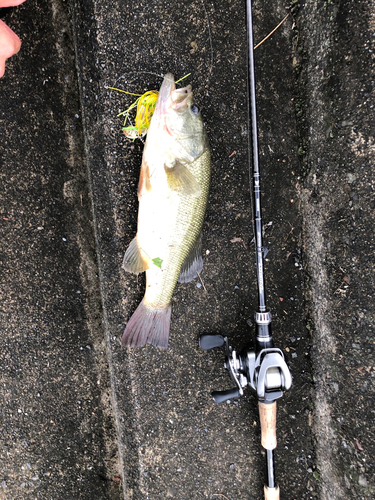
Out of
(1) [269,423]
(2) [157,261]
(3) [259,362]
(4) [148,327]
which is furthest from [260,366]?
(2) [157,261]

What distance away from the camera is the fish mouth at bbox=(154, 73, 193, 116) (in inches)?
65.3

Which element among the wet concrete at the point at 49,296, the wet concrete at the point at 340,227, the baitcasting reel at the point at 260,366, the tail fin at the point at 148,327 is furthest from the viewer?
the wet concrete at the point at 49,296

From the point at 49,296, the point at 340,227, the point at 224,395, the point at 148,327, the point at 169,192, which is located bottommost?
the point at 224,395

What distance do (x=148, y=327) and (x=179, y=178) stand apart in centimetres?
92

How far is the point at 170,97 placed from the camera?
5.44ft

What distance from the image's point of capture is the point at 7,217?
2.09 meters

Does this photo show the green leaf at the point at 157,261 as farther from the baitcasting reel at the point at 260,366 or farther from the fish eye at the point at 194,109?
the fish eye at the point at 194,109

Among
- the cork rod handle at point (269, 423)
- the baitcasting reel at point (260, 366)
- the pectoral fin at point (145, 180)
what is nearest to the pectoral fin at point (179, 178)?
the pectoral fin at point (145, 180)

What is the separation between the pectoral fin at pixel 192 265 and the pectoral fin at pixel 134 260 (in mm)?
245

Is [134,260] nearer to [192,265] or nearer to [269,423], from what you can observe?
[192,265]

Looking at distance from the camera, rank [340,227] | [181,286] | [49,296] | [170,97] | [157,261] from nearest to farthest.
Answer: [170,97]
[157,261]
[340,227]
[181,286]
[49,296]

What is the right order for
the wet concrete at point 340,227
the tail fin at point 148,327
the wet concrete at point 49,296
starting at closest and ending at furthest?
the wet concrete at point 340,227, the tail fin at point 148,327, the wet concrete at point 49,296

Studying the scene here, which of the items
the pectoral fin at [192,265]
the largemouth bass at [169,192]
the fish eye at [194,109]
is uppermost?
the fish eye at [194,109]

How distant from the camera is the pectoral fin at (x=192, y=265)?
1880 mm
